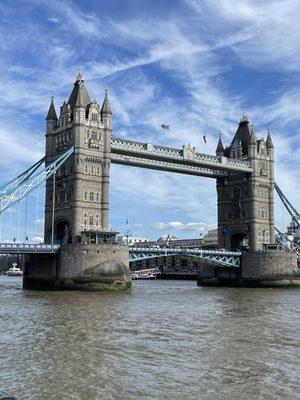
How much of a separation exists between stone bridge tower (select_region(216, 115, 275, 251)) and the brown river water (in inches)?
2011

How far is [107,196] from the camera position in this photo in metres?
69.1

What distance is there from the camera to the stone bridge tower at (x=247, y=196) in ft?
287

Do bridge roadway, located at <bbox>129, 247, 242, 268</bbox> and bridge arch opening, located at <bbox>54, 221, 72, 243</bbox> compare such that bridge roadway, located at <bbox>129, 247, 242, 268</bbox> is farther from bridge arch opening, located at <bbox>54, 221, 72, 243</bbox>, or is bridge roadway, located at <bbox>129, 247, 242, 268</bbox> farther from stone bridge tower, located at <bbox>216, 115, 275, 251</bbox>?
bridge arch opening, located at <bbox>54, 221, 72, 243</bbox>

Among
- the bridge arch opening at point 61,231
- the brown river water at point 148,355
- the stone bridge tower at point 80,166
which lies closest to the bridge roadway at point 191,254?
the stone bridge tower at point 80,166

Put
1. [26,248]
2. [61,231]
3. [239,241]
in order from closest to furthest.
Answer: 1. [26,248]
2. [61,231]
3. [239,241]

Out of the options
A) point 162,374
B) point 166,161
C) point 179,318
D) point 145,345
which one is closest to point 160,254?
point 166,161

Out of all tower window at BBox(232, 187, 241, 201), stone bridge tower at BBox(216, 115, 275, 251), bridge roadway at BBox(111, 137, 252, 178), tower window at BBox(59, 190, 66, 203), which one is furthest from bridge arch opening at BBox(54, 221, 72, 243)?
tower window at BBox(232, 187, 241, 201)

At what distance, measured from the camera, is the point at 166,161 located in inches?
3098

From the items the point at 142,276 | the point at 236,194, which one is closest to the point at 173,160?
the point at 236,194

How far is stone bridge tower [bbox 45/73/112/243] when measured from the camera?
66812 mm

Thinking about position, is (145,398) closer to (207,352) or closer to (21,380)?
(21,380)

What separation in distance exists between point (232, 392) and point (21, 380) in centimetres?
639

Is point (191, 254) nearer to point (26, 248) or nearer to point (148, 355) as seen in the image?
point (26, 248)

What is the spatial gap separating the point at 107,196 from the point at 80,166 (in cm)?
521
